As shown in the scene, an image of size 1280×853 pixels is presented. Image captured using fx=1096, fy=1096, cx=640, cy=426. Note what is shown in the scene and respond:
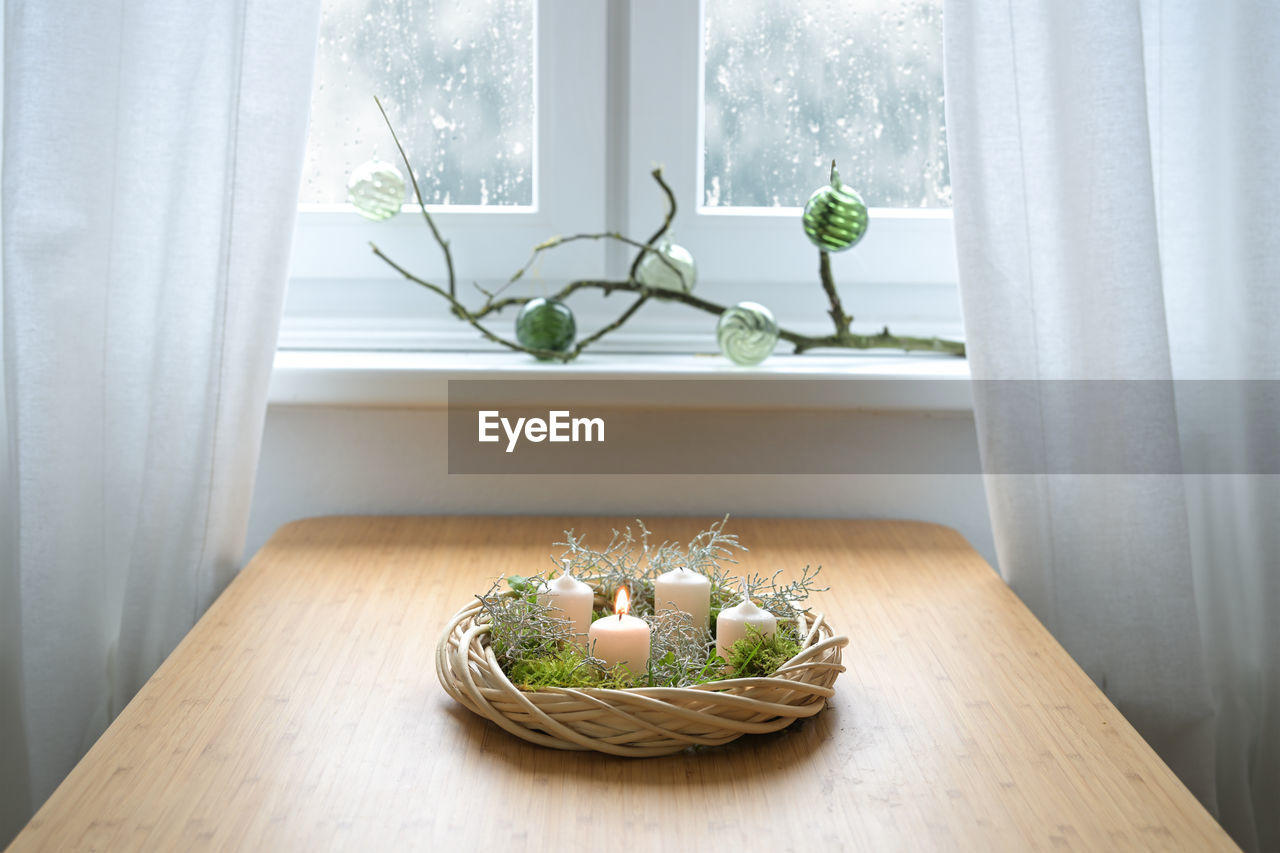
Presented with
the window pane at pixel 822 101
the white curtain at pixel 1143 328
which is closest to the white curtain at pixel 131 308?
the window pane at pixel 822 101

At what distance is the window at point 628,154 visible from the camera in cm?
131

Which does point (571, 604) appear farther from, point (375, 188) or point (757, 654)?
point (375, 188)

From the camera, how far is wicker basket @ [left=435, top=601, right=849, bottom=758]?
61 centimetres

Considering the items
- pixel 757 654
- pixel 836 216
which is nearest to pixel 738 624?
pixel 757 654

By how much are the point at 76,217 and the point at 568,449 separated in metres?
0.52

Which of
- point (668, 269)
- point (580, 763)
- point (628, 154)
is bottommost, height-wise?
point (580, 763)

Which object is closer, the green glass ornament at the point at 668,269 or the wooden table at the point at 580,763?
the wooden table at the point at 580,763

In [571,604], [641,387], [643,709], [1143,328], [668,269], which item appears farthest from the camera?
[668,269]

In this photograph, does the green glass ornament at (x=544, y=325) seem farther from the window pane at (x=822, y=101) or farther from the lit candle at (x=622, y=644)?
the lit candle at (x=622, y=644)

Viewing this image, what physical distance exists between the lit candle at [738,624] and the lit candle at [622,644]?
0.16 feet

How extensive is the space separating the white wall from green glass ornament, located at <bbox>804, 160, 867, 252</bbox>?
0.64 ft

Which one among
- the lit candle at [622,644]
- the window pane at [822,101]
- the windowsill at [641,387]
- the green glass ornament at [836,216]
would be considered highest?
the window pane at [822,101]

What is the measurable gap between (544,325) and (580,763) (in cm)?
65

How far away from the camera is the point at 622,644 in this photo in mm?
682
